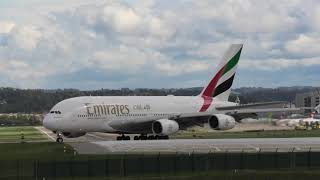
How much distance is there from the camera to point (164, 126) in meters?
67.0

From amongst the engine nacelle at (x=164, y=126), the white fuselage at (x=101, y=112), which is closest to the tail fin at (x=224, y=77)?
the white fuselage at (x=101, y=112)

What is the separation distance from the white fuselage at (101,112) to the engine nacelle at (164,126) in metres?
1.43

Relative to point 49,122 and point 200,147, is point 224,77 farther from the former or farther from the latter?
point 200,147

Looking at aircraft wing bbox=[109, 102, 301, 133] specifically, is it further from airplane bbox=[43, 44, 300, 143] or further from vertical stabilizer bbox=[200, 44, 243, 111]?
vertical stabilizer bbox=[200, 44, 243, 111]

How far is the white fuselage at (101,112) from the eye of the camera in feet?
214

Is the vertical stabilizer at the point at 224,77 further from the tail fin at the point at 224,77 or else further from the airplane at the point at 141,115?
the airplane at the point at 141,115

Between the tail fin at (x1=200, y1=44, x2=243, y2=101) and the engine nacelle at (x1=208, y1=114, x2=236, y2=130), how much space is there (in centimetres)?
708

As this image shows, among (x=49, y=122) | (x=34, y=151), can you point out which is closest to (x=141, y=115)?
(x=49, y=122)

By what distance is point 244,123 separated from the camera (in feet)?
344

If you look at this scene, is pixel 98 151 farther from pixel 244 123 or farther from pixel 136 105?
pixel 244 123

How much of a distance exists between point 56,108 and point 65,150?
13.9 m

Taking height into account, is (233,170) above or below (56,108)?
below

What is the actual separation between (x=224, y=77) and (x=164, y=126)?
12.9 metres

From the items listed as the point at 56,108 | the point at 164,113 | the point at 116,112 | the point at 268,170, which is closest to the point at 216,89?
the point at 164,113
